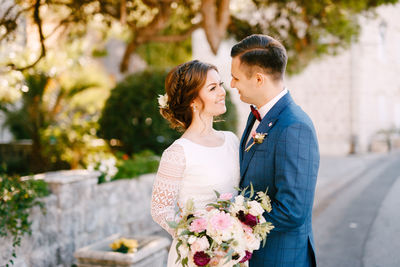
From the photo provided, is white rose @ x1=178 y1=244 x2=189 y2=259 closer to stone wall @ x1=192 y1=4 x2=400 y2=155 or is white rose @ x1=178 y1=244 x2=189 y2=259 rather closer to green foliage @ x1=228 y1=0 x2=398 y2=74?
green foliage @ x1=228 y1=0 x2=398 y2=74

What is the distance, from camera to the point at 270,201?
6.91 ft

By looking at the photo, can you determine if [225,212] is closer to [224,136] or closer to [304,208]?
[304,208]

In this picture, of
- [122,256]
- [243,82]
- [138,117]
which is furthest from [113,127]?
[243,82]

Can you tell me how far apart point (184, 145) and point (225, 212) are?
60 cm

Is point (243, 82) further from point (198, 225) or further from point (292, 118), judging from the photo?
point (198, 225)

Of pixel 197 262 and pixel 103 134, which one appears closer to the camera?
pixel 197 262

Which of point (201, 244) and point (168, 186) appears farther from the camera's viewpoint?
point (168, 186)

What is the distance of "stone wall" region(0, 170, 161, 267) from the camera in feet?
14.7

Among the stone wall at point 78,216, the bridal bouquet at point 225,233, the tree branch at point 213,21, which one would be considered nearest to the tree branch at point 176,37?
the tree branch at point 213,21

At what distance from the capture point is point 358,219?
700 centimetres

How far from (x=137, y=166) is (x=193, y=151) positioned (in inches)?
157

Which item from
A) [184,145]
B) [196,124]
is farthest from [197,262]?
[196,124]

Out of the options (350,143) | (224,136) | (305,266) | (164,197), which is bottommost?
(350,143)

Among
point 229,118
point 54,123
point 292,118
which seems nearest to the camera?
point 292,118
